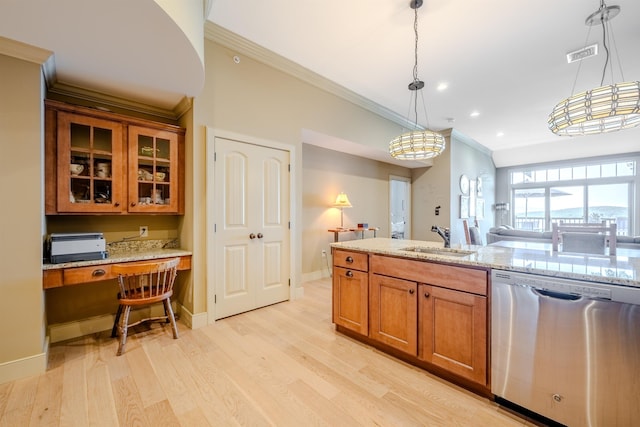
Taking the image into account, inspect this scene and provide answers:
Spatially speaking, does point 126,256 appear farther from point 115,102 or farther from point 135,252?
point 115,102

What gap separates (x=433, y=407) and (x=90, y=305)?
3188mm

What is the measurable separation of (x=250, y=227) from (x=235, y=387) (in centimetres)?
173

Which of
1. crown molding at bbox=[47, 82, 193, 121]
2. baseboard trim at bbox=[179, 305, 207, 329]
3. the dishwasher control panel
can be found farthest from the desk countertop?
the dishwasher control panel

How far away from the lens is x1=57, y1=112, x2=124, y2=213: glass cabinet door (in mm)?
2336

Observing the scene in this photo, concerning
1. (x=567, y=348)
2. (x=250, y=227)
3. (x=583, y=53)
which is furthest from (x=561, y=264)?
(x=583, y=53)

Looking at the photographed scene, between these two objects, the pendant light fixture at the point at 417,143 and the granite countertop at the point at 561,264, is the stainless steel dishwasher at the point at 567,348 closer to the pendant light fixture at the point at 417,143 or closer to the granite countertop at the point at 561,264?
the granite countertop at the point at 561,264

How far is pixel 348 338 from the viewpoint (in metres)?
2.56

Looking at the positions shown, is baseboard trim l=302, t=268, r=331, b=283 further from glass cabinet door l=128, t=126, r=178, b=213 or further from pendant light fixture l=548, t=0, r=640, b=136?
pendant light fixture l=548, t=0, r=640, b=136

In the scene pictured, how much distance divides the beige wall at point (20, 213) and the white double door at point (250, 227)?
135 centimetres

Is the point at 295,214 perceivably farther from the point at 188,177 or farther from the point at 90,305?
the point at 90,305

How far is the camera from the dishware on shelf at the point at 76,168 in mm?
2407

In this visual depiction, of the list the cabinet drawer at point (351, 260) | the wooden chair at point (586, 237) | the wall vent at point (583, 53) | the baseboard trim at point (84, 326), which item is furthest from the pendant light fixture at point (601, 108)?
the baseboard trim at point (84, 326)

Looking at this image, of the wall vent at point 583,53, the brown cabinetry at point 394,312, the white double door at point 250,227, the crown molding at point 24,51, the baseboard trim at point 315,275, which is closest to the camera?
the crown molding at point 24,51

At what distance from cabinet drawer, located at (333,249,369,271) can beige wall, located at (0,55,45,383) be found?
7.83 feet
